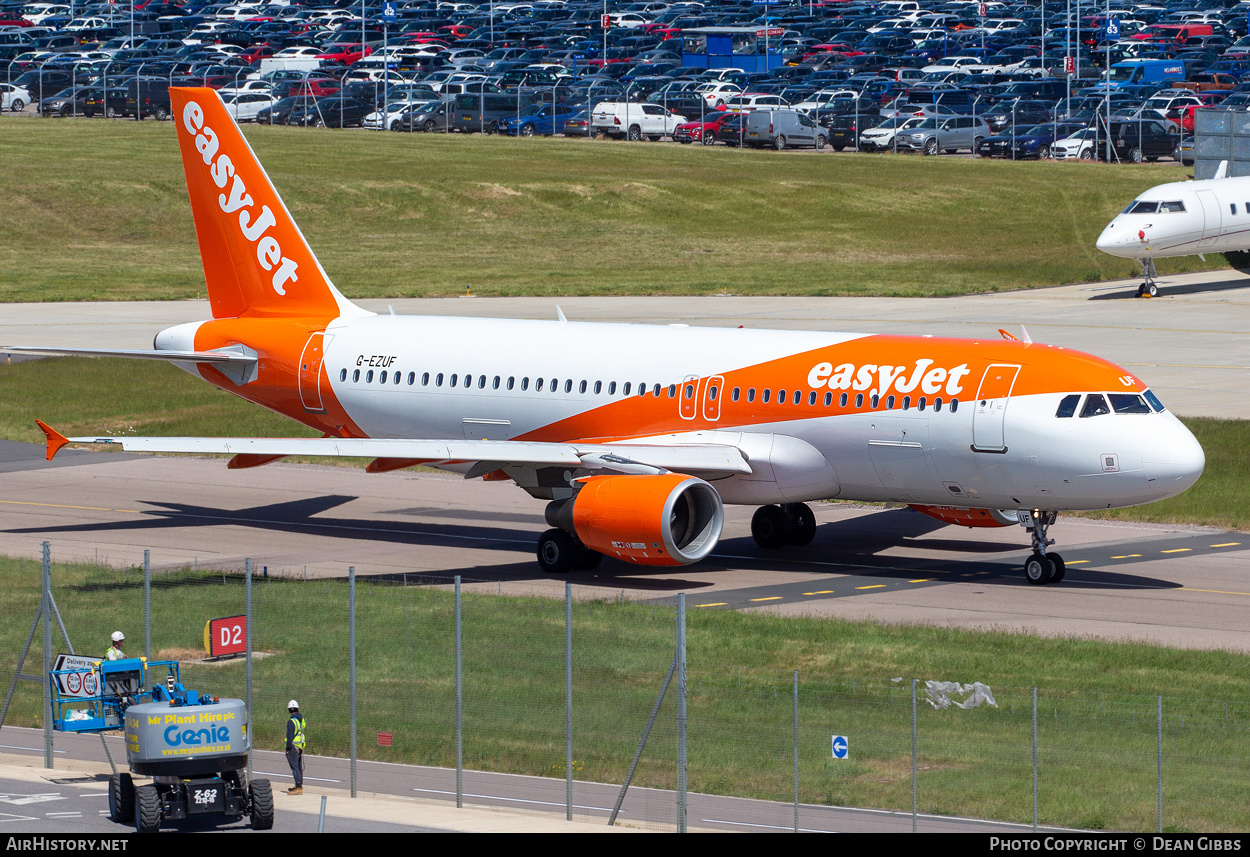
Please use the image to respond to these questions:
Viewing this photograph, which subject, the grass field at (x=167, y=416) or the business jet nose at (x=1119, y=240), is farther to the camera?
the business jet nose at (x=1119, y=240)

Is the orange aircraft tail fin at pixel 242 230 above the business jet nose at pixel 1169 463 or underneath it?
above

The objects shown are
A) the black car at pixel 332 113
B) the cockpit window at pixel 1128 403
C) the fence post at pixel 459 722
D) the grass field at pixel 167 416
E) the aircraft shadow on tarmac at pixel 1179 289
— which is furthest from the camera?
the black car at pixel 332 113

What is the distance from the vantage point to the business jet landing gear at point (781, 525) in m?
40.2

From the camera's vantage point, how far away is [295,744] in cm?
2425

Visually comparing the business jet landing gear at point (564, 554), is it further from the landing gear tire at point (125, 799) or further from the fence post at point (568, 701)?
the landing gear tire at point (125, 799)

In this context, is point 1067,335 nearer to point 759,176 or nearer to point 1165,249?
point 1165,249

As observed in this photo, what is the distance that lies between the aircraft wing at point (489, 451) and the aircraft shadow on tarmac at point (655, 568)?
2192 millimetres

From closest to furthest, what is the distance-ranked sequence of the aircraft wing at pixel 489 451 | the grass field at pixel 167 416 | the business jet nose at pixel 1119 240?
the aircraft wing at pixel 489 451
the grass field at pixel 167 416
the business jet nose at pixel 1119 240

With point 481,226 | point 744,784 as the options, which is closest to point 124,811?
point 744,784

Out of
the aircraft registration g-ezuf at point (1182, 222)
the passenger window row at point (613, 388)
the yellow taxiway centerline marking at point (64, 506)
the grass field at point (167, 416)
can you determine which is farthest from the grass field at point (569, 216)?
the passenger window row at point (613, 388)

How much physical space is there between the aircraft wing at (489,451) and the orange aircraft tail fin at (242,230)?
651 centimetres

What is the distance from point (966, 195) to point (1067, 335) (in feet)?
125

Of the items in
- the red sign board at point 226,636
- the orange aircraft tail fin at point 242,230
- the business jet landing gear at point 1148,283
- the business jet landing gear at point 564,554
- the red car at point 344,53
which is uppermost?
the orange aircraft tail fin at point 242,230

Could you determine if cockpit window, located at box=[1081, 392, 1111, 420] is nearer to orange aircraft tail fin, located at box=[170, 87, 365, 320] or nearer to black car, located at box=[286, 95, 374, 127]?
orange aircraft tail fin, located at box=[170, 87, 365, 320]
